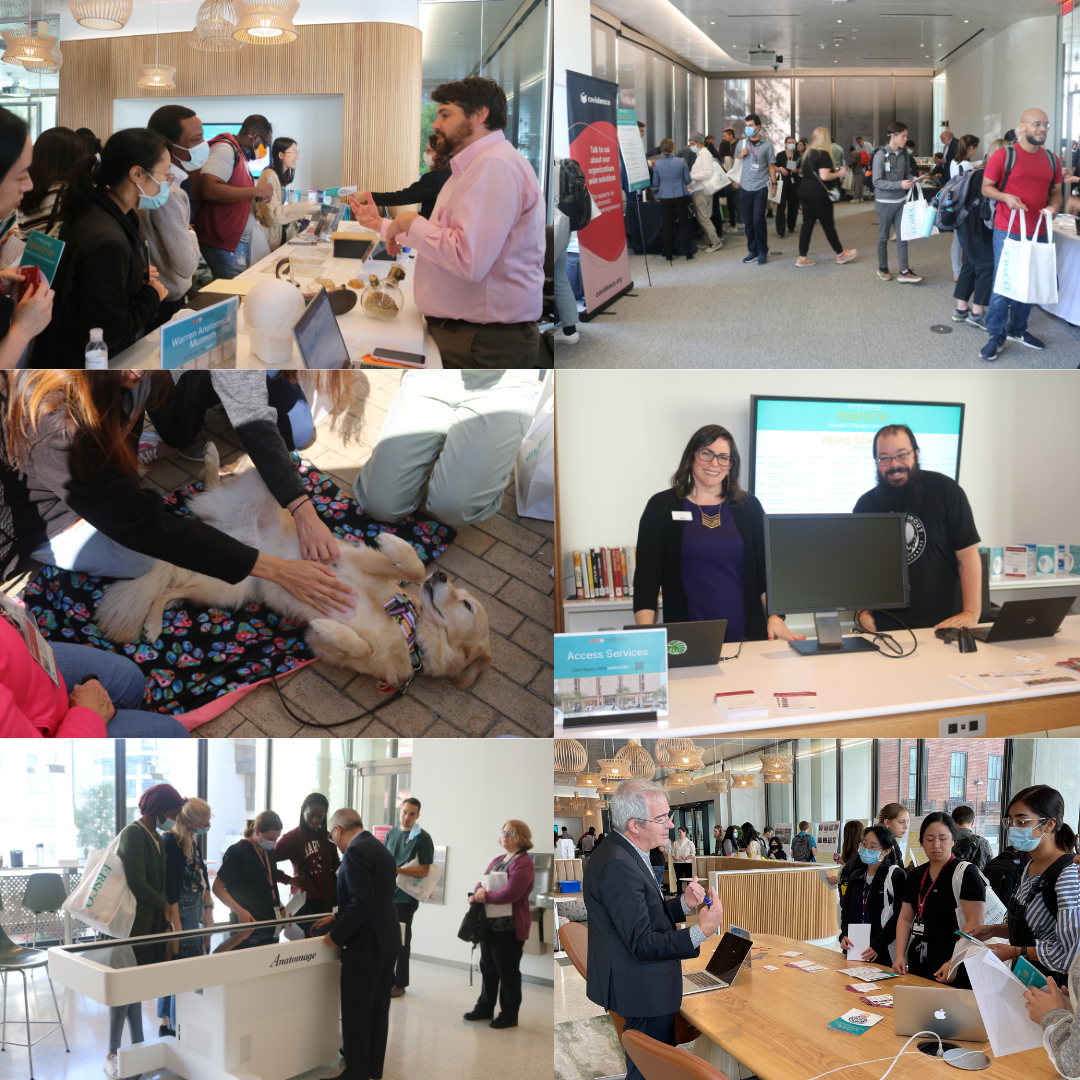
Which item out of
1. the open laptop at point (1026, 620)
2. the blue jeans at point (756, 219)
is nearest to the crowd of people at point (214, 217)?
the blue jeans at point (756, 219)

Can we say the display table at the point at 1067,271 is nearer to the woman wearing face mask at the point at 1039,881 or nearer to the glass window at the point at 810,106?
the glass window at the point at 810,106

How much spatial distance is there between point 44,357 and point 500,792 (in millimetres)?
1768

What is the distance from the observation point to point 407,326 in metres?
2.43

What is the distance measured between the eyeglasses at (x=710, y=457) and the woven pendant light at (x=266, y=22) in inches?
72.9

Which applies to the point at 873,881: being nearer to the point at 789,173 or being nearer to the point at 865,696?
the point at 865,696

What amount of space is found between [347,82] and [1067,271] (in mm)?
1919

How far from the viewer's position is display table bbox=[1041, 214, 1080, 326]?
2.37m

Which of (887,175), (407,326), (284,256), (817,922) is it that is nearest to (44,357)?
(284,256)

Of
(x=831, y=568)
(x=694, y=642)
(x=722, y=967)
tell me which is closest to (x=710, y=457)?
(x=831, y=568)

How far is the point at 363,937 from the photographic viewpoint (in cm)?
270

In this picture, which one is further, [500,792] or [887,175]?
[500,792]

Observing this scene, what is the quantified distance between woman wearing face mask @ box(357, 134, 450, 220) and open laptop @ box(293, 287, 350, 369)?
28cm

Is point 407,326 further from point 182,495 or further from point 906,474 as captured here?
point 906,474

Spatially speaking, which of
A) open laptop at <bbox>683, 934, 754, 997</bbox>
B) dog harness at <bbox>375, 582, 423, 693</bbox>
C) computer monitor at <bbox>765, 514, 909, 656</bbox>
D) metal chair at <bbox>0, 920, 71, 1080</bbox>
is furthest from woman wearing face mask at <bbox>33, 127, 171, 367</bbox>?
open laptop at <bbox>683, 934, 754, 997</bbox>
